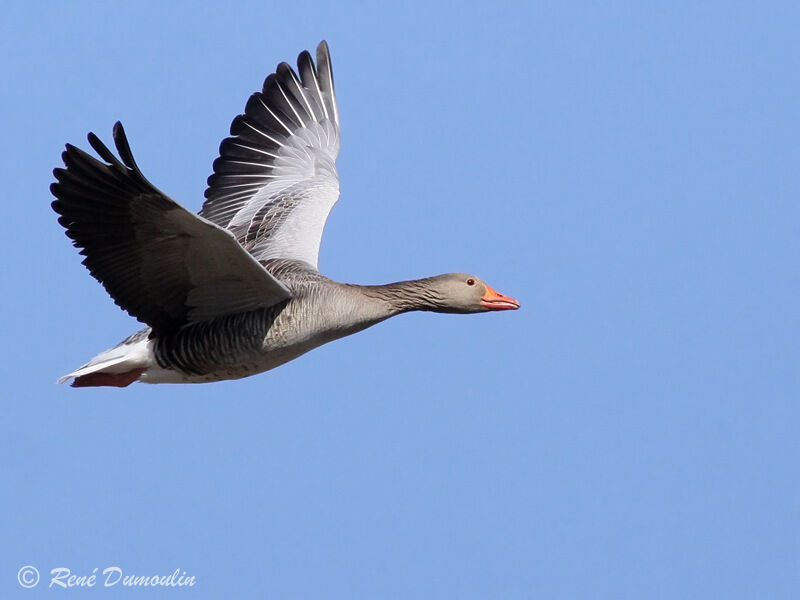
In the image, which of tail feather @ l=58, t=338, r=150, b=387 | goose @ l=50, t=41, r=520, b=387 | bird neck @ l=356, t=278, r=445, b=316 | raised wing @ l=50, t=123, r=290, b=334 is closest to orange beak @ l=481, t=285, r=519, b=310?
goose @ l=50, t=41, r=520, b=387

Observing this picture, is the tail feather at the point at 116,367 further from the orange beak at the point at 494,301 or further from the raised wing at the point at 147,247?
the orange beak at the point at 494,301

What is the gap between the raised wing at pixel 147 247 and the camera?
905 cm

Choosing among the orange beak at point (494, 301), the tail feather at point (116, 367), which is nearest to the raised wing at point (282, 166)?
the tail feather at point (116, 367)

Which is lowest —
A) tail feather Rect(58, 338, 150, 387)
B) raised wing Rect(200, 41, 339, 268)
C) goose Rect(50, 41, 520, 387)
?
tail feather Rect(58, 338, 150, 387)

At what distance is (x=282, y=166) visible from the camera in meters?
13.3

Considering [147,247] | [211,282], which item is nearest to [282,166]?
[211,282]

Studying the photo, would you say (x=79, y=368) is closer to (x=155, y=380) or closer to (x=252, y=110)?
(x=155, y=380)

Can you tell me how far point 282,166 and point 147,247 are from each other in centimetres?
402

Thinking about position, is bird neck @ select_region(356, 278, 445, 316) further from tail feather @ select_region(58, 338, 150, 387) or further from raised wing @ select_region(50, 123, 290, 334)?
tail feather @ select_region(58, 338, 150, 387)

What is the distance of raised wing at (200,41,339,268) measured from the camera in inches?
476

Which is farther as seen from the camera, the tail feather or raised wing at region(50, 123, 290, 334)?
the tail feather

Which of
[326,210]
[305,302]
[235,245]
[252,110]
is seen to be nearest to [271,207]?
[326,210]

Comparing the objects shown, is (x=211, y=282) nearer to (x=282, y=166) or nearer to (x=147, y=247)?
(x=147, y=247)

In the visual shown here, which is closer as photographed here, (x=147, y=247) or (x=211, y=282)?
(x=147, y=247)
